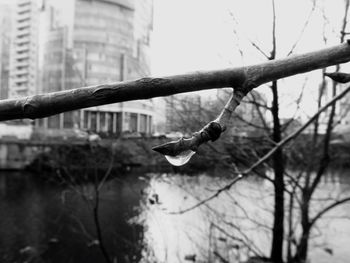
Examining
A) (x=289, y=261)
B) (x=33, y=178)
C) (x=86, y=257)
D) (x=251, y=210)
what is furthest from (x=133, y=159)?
(x=33, y=178)

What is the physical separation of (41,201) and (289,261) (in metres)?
15.2

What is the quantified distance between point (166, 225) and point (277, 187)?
6.10 metres

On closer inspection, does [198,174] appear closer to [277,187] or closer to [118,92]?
[277,187]

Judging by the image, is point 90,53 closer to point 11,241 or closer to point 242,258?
point 11,241

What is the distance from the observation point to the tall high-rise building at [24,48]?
6719 centimetres

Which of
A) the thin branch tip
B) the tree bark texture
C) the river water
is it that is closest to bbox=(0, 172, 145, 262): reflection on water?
the river water

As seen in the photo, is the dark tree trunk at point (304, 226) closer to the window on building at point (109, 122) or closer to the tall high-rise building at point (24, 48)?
the window on building at point (109, 122)

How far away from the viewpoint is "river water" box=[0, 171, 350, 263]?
9.22m

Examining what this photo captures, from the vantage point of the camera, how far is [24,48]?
7012 centimetres

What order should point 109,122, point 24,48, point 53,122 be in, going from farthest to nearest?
point 24,48, point 53,122, point 109,122

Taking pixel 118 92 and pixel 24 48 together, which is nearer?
pixel 118 92

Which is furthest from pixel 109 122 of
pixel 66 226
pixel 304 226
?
pixel 304 226

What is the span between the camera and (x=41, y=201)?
1958cm

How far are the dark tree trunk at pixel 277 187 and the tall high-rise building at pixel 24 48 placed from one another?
2510 inches
